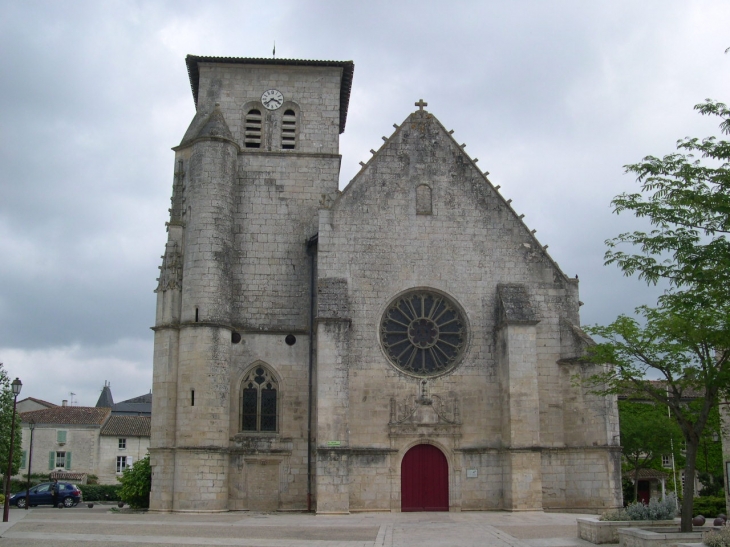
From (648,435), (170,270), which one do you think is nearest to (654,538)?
(170,270)

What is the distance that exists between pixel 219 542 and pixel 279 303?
10982 millimetres

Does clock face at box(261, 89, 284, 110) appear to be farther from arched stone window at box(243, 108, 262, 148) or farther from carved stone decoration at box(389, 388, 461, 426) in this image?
carved stone decoration at box(389, 388, 461, 426)

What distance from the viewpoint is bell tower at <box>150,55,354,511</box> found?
2372 centimetres

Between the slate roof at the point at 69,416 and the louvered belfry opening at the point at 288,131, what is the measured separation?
31869mm

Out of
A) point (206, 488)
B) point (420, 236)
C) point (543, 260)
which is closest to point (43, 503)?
point (206, 488)

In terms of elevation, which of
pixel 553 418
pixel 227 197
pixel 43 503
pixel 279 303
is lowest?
pixel 43 503

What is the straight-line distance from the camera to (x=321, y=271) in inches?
958

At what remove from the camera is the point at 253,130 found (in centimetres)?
2802

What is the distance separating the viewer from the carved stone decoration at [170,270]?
25.0 m

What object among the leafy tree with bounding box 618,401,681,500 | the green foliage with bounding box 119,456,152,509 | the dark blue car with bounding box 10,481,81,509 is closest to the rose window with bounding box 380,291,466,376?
the green foliage with bounding box 119,456,152,509

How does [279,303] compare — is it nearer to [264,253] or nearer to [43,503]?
[264,253]

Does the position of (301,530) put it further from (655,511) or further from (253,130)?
(253,130)

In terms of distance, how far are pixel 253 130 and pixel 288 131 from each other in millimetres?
1240

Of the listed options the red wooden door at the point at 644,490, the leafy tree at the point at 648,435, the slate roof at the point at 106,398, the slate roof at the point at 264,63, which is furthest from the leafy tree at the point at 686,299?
the slate roof at the point at 106,398
